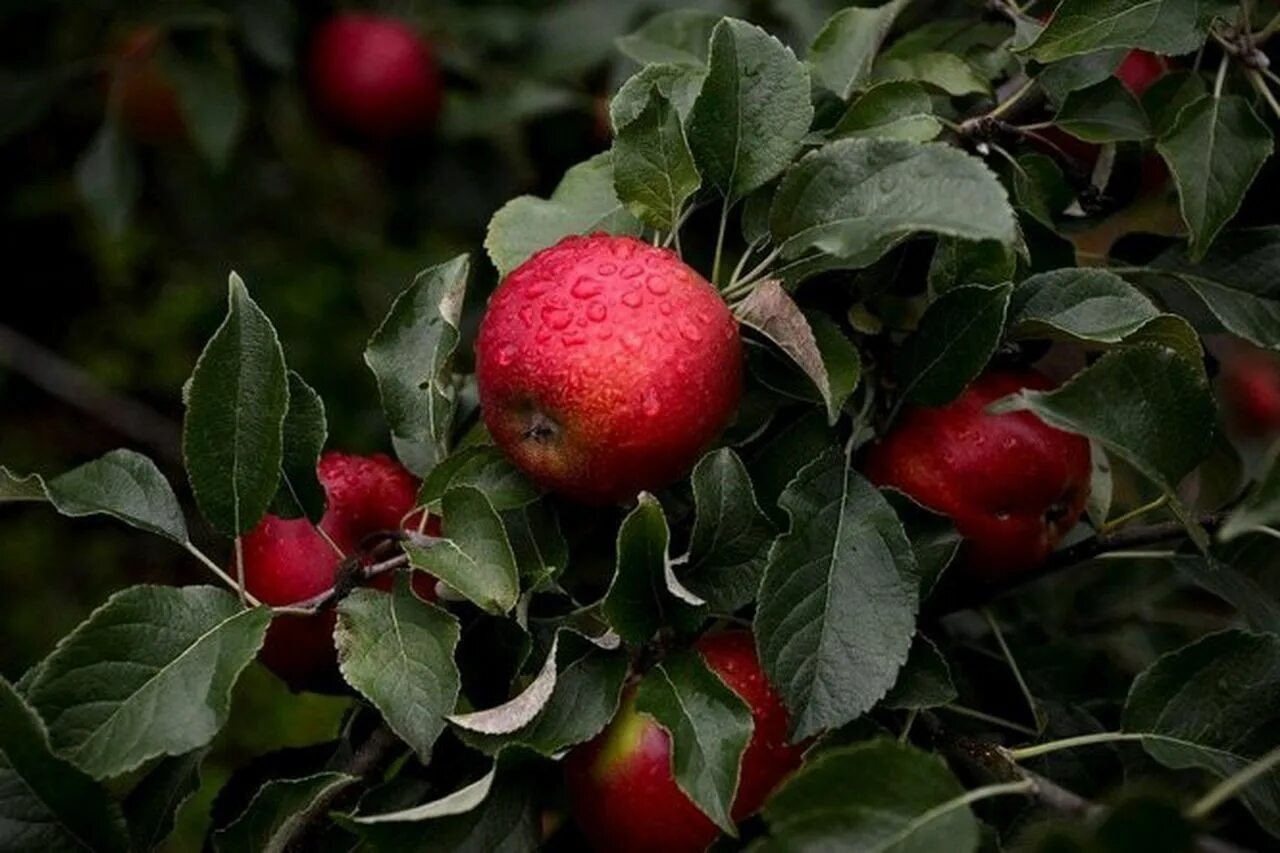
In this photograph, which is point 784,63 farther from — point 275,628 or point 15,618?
point 15,618

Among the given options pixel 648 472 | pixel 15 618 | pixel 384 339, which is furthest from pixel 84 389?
pixel 648 472

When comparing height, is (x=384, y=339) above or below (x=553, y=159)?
above

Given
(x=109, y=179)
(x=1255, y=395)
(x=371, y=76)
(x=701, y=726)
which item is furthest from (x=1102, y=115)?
(x=1255, y=395)

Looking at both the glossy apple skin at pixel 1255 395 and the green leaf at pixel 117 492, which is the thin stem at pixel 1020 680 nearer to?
the green leaf at pixel 117 492

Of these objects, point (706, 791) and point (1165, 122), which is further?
point (1165, 122)

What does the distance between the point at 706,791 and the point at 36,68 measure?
1627mm

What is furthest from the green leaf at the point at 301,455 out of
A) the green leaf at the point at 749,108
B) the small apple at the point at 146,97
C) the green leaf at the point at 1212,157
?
the small apple at the point at 146,97

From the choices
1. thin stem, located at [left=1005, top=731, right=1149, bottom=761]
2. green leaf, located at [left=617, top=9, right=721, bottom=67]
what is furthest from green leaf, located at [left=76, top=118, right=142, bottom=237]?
thin stem, located at [left=1005, top=731, right=1149, bottom=761]

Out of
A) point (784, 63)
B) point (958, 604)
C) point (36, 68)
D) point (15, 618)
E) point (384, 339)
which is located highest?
point (784, 63)

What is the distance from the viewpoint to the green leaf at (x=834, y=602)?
722 millimetres

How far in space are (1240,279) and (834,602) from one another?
1.08 feet

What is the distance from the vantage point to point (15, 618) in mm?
1930

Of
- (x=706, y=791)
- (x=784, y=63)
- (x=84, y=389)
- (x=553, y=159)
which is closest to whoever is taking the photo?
(x=706, y=791)

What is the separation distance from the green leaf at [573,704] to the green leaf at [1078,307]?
261mm
